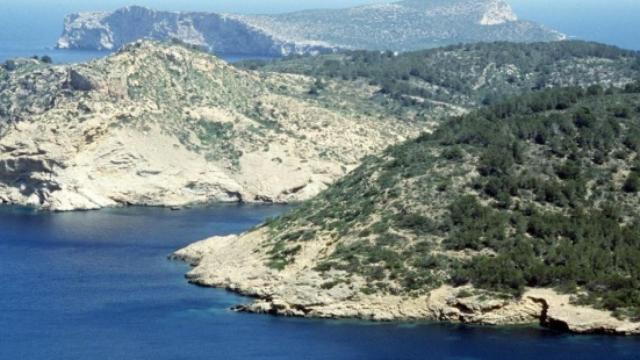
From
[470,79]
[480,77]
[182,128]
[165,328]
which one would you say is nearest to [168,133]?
[182,128]

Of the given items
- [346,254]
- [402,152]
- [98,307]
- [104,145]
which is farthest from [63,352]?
[104,145]

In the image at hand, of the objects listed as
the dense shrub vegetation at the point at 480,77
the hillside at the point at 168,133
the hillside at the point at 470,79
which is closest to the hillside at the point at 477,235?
the hillside at the point at 168,133

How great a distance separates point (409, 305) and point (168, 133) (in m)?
62.3

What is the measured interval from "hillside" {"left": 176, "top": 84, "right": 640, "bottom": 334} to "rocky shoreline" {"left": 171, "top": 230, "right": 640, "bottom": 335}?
0.26ft

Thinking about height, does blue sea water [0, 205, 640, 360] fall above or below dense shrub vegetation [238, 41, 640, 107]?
below

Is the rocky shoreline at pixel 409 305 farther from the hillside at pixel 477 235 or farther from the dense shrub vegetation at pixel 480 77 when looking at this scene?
the dense shrub vegetation at pixel 480 77

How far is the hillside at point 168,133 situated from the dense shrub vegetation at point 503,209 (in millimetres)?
31820

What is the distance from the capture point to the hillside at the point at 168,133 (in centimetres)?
14575

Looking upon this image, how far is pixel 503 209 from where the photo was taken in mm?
104000

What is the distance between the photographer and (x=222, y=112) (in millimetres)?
162125

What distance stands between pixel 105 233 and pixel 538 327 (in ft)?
146

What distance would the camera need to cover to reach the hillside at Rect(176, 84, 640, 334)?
309 feet

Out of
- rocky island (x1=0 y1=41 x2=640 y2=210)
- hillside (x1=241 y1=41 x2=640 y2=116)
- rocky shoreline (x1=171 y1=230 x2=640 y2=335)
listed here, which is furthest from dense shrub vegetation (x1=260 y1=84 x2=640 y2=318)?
hillside (x1=241 y1=41 x2=640 y2=116)

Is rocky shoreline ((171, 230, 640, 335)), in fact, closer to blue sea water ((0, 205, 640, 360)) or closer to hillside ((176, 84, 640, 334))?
hillside ((176, 84, 640, 334))
